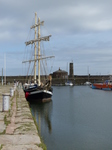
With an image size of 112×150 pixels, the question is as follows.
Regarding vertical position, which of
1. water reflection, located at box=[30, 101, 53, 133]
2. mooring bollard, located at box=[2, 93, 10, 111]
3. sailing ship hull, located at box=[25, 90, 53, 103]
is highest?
mooring bollard, located at box=[2, 93, 10, 111]

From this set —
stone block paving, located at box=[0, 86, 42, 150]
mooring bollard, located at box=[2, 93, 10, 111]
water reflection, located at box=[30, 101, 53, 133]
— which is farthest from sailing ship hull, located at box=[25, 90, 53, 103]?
stone block paving, located at box=[0, 86, 42, 150]

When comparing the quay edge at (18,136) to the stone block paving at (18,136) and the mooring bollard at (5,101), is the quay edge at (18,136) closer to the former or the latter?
the stone block paving at (18,136)

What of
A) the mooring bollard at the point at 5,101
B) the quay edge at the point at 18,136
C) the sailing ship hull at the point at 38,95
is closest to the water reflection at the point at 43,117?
the mooring bollard at the point at 5,101

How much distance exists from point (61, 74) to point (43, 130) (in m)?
77.8

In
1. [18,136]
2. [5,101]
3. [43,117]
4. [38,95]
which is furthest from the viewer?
[38,95]

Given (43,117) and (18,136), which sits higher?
(18,136)

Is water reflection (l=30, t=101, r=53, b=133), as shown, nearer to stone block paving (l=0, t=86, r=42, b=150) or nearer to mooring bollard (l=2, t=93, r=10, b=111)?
mooring bollard (l=2, t=93, r=10, b=111)

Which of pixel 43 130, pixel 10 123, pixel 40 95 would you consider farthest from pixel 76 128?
pixel 40 95

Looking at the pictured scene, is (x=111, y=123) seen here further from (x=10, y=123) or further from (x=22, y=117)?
(x=10, y=123)

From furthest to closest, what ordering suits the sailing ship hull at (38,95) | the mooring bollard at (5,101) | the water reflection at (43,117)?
the sailing ship hull at (38,95) → the water reflection at (43,117) → the mooring bollard at (5,101)

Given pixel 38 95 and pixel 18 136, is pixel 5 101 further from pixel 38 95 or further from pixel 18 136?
pixel 38 95

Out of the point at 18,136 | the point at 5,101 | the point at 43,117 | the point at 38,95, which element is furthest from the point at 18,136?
the point at 38,95

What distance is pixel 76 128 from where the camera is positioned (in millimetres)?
10367

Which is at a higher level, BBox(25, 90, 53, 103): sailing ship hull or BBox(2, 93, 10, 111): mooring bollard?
BBox(2, 93, 10, 111): mooring bollard
